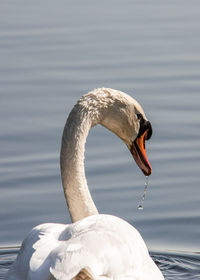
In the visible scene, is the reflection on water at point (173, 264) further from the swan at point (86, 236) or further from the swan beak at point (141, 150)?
the swan at point (86, 236)

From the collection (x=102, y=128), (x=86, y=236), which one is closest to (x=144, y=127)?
(x=86, y=236)

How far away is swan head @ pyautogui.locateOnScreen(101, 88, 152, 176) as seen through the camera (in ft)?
26.5

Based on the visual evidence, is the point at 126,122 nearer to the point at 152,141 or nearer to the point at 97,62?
the point at 152,141

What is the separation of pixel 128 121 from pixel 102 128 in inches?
125

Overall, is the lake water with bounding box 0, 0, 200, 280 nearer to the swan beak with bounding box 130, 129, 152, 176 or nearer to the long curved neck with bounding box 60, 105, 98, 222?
the swan beak with bounding box 130, 129, 152, 176

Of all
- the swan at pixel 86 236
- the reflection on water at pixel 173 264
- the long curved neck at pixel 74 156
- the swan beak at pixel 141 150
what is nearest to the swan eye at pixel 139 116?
the swan at pixel 86 236

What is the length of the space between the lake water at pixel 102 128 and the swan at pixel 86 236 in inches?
42.2

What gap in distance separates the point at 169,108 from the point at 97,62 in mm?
2259

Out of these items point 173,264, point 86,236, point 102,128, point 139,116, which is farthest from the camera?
point 102,128

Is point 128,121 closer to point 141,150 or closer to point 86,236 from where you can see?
point 141,150

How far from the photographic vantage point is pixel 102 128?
11.3 meters

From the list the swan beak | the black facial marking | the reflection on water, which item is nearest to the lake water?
the reflection on water

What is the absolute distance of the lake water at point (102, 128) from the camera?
30.2 feet

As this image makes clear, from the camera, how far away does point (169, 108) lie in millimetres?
11453
